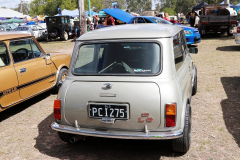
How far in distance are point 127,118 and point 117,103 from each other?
0.71 ft

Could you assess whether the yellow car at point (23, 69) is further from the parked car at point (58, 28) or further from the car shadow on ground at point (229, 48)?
the parked car at point (58, 28)

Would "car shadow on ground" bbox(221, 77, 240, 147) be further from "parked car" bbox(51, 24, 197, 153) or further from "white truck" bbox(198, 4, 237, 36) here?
"white truck" bbox(198, 4, 237, 36)

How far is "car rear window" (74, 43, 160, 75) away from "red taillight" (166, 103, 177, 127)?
47cm

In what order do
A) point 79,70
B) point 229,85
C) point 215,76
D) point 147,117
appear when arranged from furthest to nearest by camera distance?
point 215,76 < point 229,85 < point 79,70 < point 147,117

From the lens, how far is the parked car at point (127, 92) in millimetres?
3016

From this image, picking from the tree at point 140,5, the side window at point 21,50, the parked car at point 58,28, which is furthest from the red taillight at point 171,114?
the tree at point 140,5

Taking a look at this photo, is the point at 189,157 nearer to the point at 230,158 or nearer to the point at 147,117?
the point at 230,158

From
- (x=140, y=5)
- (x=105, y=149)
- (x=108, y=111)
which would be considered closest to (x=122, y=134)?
(x=108, y=111)


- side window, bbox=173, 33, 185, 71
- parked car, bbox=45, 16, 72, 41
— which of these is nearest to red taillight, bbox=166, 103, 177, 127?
side window, bbox=173, 33, 185, 71

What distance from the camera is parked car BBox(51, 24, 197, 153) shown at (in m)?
3.02

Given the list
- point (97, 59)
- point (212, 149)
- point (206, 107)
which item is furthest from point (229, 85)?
point (97, 59)

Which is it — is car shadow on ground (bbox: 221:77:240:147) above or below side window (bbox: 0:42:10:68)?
below

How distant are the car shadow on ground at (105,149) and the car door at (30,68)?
1.61 metres

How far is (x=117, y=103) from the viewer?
3.11 m
